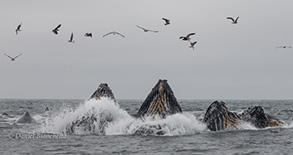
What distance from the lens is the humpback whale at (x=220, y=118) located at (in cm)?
1485

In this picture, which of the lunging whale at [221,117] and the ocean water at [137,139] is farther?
the lunging whale at [221,117]

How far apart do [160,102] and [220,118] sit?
2.25m

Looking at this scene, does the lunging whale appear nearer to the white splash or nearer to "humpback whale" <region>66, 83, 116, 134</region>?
the white splash

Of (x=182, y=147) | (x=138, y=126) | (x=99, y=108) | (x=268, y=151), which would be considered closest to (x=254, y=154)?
(x=268, y=151)

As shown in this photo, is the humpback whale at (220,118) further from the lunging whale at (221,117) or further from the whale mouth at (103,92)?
the whale mouth at (103,92)

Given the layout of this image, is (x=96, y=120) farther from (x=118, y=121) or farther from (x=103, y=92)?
(x=103, y=92)

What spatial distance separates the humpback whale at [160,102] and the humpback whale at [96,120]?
4.78ft

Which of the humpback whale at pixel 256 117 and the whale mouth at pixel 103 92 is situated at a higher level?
the whale mouth at pixel 103 92

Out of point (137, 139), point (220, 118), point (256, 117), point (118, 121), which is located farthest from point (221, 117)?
point (118, 121)

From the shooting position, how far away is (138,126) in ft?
48.0

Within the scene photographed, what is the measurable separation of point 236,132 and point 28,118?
14166mm

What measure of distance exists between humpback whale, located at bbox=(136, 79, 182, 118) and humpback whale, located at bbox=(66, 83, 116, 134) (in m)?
1.46

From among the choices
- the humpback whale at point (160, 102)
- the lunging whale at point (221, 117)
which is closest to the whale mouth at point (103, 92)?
the humpback whale at point (160, 102)

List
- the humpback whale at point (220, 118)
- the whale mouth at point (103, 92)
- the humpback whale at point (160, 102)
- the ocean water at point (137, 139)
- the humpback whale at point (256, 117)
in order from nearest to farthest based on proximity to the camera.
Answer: the ocean water at point (137, 139)
the humpback whale at point (160, 102)
the humpback whale at point (220, 118)
the whale mouth at point (103, 92)
the humpback whale at point (256, 117)
